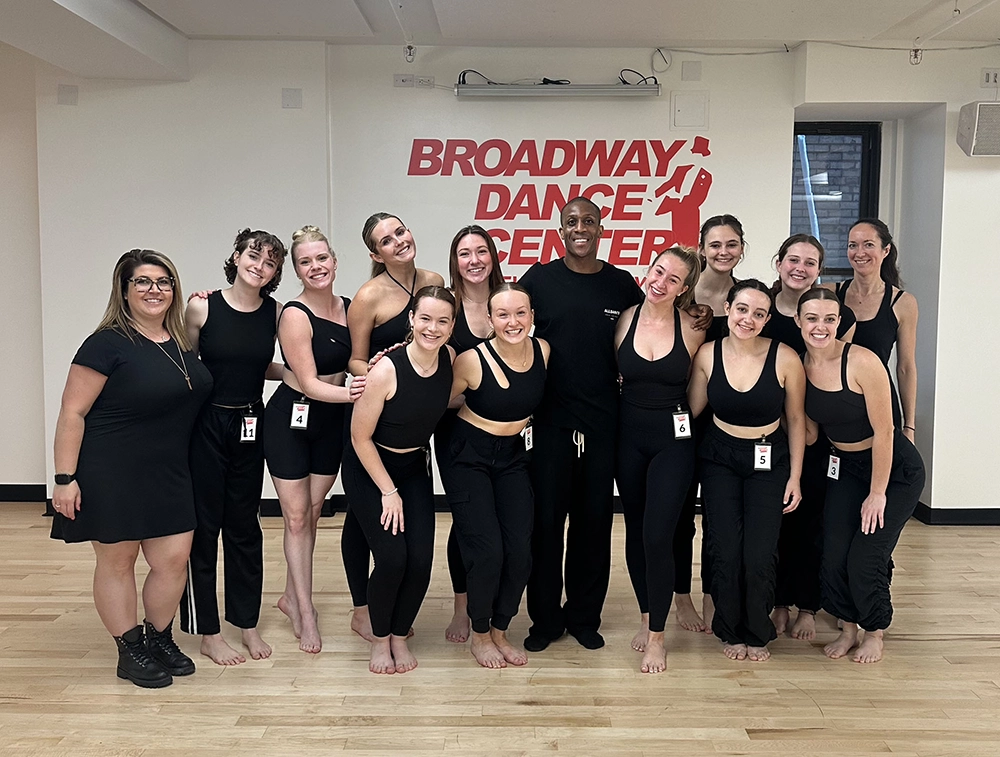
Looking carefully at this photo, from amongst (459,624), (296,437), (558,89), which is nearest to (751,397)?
(459,624)

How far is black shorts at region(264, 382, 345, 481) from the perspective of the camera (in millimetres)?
3547

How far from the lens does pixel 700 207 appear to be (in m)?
5.91

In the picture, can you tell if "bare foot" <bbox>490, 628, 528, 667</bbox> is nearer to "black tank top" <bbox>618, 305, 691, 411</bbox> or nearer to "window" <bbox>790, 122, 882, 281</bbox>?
"black tank top" <bbox>618, 305, 691, 411</bbox>

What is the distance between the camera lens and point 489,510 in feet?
11.2

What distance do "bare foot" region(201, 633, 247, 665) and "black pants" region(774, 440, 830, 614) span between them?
233 centimetres

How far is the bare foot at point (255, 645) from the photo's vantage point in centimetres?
362

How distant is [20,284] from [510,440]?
429cm

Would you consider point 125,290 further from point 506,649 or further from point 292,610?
point 506,649

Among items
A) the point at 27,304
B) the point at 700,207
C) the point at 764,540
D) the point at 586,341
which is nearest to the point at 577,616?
the point at 764,540

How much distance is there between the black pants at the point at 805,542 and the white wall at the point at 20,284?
4.95m

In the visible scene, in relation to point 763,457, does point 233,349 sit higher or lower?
higher

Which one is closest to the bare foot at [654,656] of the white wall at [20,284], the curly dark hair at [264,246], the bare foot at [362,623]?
the bare foot at [362,623]

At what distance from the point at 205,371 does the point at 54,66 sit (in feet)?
11.3

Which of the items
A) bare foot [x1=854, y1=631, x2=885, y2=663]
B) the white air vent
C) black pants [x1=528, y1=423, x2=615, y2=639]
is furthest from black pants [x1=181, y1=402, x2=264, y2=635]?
the white air vent
